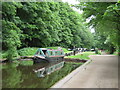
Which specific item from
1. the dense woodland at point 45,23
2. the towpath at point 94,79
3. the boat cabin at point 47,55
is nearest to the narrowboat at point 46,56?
the boat cabin at point 47,55

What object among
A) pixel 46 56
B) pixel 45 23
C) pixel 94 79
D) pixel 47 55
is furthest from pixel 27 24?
pixel 94 79

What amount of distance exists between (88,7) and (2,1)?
1095 cm

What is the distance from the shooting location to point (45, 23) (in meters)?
30.4

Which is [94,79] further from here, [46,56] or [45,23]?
[45,23]

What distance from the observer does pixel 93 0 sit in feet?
39.4

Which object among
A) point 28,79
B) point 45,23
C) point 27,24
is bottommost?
point 28,79

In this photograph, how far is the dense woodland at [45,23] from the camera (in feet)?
41.8

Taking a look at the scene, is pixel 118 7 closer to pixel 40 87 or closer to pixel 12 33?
pixel 40 87

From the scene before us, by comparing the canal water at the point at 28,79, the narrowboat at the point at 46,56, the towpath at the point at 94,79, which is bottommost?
the canal water at the point at 28,79

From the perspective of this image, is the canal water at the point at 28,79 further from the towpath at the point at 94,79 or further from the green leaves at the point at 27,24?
the green leaves at the point at 27,24

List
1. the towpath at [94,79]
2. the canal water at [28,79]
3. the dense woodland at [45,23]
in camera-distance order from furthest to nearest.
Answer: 1. the dense woodland at [45,23]
2. the canal water at [28,79]
3. the towpath at [94,79]

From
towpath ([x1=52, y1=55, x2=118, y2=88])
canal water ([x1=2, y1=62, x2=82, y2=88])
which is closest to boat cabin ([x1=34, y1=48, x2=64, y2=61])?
canal water ([x1=2, y1=62, x2=82, y2=88])

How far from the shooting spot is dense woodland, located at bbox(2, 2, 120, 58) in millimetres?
12738

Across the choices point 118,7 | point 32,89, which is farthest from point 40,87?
point 118,7
